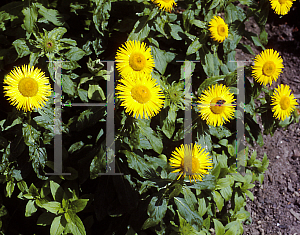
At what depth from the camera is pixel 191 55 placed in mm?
2496

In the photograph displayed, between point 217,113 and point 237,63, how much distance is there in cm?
95

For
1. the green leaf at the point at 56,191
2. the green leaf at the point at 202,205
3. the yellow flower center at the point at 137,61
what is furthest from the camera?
the green leaf at the point at 202,205

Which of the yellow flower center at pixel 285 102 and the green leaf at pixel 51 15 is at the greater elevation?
the green leaf at pixel 51 15

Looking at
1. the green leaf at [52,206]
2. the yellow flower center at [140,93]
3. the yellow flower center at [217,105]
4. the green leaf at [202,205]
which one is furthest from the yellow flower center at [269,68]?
the green leaf at [52,206]

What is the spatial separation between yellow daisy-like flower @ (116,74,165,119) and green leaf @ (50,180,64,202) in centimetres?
93

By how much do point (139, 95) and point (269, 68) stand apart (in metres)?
1.19

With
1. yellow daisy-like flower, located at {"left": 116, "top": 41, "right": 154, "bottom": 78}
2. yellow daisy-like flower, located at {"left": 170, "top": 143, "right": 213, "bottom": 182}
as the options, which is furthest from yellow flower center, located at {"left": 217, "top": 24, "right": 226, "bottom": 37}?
yellow daisy-like flower, located at {"left": 170, "top": 143, "right": 213, "bottom": 182}

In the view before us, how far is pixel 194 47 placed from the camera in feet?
7.57

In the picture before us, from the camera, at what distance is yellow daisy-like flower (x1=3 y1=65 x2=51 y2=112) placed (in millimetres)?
1808

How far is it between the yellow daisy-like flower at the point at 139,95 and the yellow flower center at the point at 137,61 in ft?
0.39

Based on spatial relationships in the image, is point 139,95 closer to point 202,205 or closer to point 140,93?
point 140,93

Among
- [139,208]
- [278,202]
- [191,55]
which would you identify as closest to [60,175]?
[139,208]

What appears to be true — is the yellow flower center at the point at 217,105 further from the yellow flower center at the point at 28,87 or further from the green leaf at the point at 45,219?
the green leaf at the point at 45,219

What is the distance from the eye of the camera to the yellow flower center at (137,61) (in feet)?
6.07
